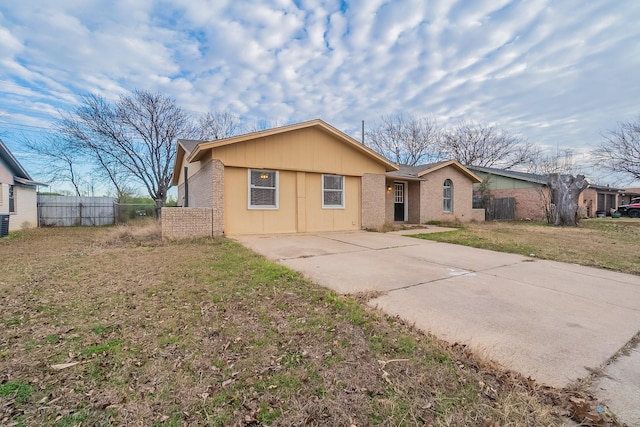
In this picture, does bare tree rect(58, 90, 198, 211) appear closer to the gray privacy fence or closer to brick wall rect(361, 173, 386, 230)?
the gray privacy fence

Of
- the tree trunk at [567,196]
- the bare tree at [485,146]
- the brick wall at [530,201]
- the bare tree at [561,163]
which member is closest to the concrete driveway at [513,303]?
the tree trunk at [567,196]

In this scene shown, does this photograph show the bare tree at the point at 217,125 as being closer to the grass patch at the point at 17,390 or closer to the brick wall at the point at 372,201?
the brick wall at the point at 372,201

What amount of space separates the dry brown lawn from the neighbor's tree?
28.6 metres

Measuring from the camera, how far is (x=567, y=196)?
16.2 metres

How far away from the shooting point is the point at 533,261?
6.32 meters

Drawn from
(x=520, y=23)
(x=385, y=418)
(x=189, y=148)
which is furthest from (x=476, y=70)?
(x=385, y=418)

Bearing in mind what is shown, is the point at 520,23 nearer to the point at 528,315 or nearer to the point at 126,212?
the point at 528,315

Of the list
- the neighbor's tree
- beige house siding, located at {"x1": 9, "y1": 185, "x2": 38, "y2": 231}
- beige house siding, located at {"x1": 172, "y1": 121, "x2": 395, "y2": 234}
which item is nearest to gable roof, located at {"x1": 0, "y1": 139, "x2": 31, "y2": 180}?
beige house siding, located at {"x1": 9, "y1": 185, "x2": 38, "y2": 231}

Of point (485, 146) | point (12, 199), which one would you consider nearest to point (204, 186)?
point (12, 199)

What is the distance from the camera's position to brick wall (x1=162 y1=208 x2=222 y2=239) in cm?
875

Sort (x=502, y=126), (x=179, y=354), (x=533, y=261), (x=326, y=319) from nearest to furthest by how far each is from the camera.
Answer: (x=179, y=354) < (x=326, y=319) < (x=533, y=261) < (x=502, y=126)

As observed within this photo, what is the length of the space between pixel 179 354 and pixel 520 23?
12.9 meters

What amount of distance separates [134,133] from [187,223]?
16166 mm

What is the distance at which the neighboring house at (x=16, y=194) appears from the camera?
13.3m
